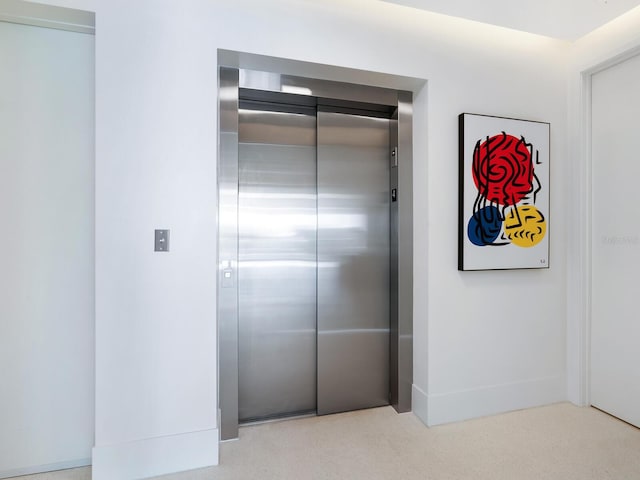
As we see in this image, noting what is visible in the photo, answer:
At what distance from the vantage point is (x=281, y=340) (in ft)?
7.52

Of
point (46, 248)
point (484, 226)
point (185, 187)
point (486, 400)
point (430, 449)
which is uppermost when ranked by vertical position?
point (185, 187)

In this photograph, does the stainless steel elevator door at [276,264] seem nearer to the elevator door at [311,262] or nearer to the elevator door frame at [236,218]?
the elevator door at [311,262]

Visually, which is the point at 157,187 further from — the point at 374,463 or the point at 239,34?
the point at 374,463

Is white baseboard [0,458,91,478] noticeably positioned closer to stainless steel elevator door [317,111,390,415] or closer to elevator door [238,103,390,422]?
elevator door [238,103,390,422]

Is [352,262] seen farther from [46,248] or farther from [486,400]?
[46,248]

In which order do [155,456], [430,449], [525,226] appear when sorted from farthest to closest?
1. [525,226]
2. [430,449]
3. [155,456]

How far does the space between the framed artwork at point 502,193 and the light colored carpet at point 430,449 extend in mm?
1072

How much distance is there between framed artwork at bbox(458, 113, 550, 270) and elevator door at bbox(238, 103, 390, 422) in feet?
1.88

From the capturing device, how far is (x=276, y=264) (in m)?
2.29

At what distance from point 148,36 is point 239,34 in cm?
48

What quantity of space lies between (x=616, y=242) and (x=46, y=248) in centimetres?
359

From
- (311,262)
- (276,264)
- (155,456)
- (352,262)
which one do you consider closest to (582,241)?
(352,262)

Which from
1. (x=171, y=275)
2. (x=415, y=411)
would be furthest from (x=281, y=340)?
(x=415, y=411)
